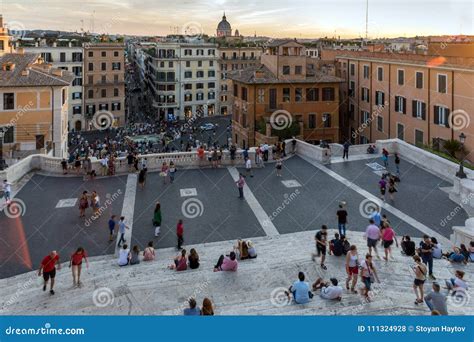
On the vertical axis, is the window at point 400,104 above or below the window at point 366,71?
below

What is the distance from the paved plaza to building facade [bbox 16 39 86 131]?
53458mm

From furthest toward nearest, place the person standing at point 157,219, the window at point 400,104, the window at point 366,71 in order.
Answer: the window at point 366,71, the window at point 400,104, the person standing at point 157,219

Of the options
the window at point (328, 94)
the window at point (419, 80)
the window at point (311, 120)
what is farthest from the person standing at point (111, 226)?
the window at point (328, 94)

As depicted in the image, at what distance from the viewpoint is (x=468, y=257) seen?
15742 mm

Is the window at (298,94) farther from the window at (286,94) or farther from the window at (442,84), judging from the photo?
the window at (442,84)

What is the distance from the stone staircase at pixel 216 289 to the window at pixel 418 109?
27990mm

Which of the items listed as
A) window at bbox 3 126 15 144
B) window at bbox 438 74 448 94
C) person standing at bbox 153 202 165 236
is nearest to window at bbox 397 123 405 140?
window at bbox 438 74 448 94

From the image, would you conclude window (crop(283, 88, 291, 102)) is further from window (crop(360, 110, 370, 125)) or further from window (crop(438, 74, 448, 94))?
window (crop(438, 74, 448, 94))

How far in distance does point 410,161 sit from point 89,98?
60.9 metres

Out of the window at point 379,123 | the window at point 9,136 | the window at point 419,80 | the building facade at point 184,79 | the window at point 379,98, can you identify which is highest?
the building facade at point 184,79

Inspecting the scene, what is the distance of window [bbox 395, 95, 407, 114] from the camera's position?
143 feet

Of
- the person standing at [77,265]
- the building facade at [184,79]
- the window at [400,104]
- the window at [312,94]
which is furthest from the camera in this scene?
the building facade at [184,79]

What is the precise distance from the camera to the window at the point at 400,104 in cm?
4362

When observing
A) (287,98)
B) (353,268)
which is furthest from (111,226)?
(287,98)
